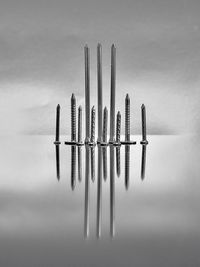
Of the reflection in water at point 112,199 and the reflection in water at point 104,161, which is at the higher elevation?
the reflection in water at point 104,161

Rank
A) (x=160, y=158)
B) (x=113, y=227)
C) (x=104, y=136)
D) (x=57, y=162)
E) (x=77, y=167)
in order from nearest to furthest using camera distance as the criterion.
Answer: (x=113, y=227)
(x=77, y=167)
(x=57, y=162)
(x=160, y=158)
(x=104, y=136)

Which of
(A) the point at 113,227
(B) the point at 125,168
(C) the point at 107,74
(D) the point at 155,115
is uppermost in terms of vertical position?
(C) the point at 107,74

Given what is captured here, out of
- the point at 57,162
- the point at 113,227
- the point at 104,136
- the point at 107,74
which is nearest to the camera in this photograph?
the point at 113,227

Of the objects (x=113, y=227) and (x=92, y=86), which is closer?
(x=113, y=227)

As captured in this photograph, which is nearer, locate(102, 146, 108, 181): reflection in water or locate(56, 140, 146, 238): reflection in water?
locate(56, 140, 146, 238): reflection in water

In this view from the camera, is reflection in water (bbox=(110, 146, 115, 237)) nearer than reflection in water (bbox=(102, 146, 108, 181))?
Yes

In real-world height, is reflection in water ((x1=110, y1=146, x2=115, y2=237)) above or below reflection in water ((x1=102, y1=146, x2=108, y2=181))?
below

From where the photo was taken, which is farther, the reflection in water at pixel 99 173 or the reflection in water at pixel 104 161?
the reflection in water at pixel 104 161

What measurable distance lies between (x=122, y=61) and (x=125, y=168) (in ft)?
5.72

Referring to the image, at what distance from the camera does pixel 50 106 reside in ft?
10.3

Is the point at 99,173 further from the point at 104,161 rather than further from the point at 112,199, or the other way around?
the point at 112,199

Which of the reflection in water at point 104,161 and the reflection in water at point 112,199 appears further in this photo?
the reflection in water at point 104,161

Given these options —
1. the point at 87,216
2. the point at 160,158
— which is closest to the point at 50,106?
the point at 160,158

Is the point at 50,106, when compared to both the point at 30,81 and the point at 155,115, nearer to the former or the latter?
the point at 30,81
